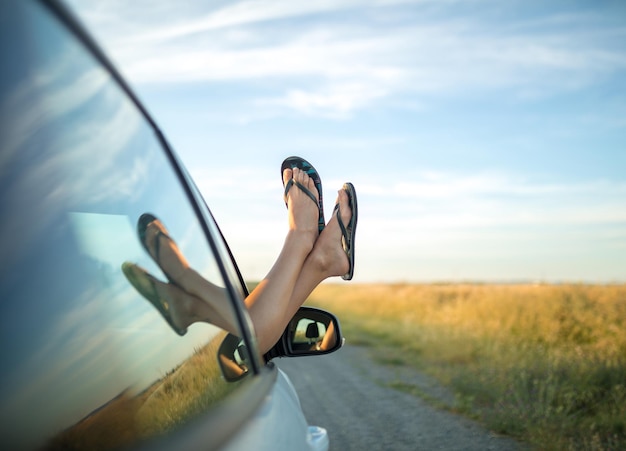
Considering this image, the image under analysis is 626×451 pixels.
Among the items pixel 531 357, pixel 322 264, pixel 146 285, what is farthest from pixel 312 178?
pixel 531 357

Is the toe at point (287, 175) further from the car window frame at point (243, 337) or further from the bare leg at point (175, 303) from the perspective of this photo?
the bare leg at point (175, 303)

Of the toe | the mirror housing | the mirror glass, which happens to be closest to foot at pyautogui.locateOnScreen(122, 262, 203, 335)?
the mirror housing

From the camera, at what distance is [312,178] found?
3697mm

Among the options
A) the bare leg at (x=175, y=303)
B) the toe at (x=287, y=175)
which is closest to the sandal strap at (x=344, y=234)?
the toe at (x=287, y=175)

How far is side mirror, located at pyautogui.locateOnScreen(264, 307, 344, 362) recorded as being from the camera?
239 centimetres

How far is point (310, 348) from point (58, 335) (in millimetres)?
1555

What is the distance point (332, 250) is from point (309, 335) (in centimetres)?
70

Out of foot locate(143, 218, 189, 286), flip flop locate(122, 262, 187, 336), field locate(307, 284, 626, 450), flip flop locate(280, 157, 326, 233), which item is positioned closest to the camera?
flip flop locate(122, 262, 187, 336)

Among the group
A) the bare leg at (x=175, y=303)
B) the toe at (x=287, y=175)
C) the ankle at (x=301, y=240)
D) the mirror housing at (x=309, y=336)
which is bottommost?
the mirror housing at (x=309, y=336)

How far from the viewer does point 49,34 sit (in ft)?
3.26

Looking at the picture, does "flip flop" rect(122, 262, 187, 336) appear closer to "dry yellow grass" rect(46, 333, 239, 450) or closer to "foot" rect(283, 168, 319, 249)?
"dry yellow grass" rect(46, 333, 239, 450)

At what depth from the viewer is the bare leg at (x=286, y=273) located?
2.21m

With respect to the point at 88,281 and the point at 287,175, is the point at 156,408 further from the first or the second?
the point at 287,175

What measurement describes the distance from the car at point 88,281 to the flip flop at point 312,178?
2048mm
